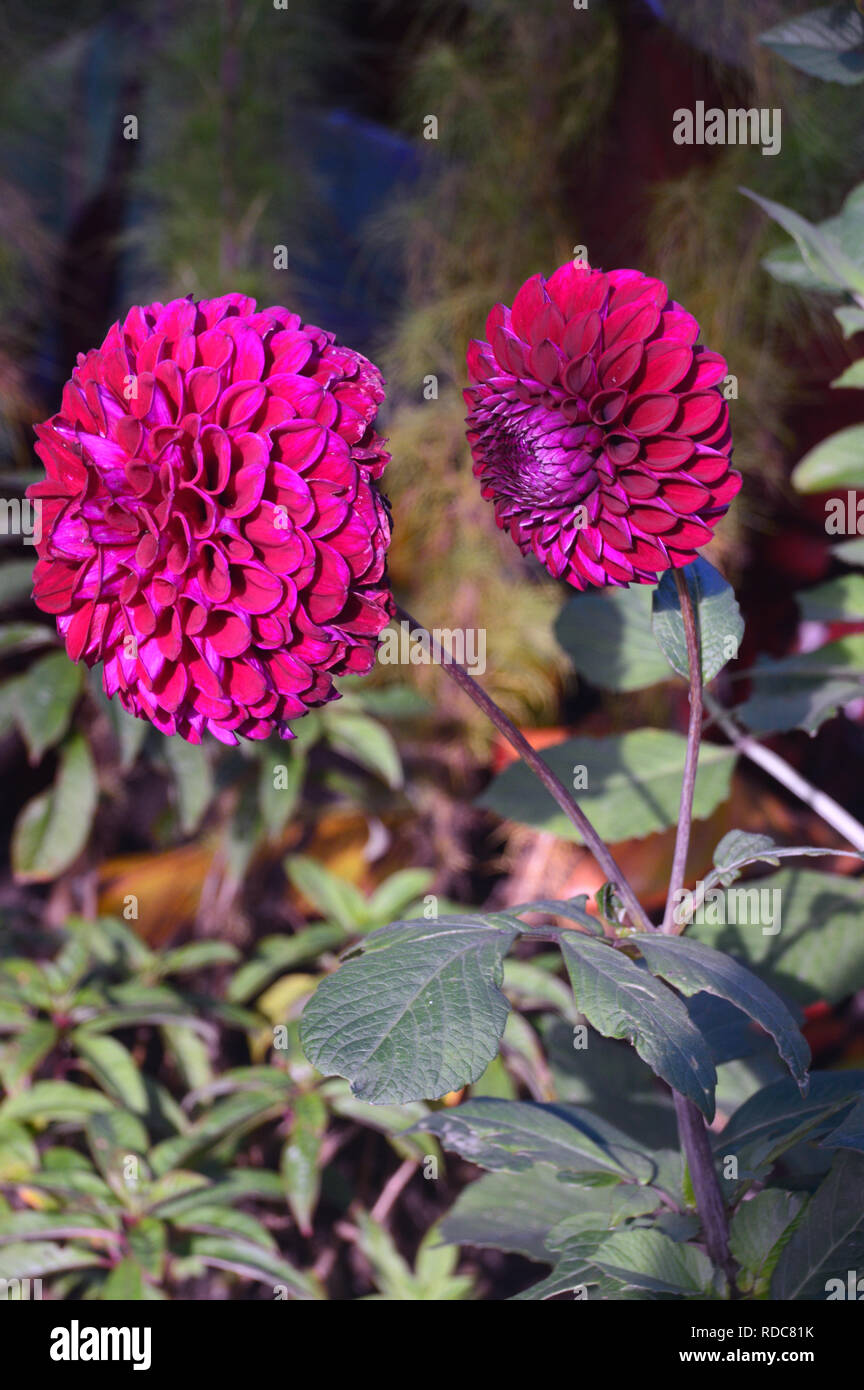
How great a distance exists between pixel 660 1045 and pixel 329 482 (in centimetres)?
17


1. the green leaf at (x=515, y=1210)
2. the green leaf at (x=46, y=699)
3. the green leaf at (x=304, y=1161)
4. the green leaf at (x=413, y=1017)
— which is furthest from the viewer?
the green leaf at (x=46, y=699)

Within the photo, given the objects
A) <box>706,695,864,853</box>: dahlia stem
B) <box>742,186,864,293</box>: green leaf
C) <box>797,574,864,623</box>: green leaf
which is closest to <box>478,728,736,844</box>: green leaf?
<box>706,695,864,853</box>: dahlia stem

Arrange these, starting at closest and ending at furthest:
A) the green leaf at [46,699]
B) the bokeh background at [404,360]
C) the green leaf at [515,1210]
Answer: the green leaf at [515,1210]
the green leaf at [46,699]
the bokeh background at [404,360]

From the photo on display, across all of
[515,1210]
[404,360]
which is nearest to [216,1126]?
[515,1210]

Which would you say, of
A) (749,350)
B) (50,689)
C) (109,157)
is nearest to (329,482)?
(50,689)

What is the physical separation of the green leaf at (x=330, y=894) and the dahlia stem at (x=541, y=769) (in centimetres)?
49

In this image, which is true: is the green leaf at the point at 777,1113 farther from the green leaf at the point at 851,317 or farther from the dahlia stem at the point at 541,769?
the green leaf at the point at 851,317

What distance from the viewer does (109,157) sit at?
142cm

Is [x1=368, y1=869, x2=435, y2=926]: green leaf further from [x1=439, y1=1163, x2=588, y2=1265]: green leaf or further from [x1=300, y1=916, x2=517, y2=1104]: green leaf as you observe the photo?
[x1=300, y1=916, x2=517, y2=1104]: green leaf

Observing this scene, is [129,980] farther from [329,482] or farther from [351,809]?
[329,482]

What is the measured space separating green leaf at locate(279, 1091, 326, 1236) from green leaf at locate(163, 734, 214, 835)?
24 centimetres

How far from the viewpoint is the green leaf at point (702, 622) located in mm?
326

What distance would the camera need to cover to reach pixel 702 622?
1.11 feet

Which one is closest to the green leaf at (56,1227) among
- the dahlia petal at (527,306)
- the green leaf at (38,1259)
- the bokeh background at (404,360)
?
the green leaf at (38,1259)
